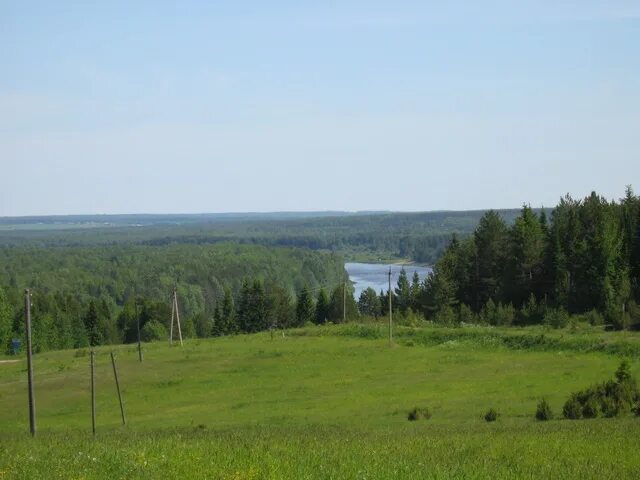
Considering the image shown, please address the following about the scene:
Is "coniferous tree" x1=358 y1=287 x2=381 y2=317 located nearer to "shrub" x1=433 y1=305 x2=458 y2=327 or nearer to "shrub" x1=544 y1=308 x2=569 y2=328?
"shrub" x1=433 y1=305 x2=458 y2=327

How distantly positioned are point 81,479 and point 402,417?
21350 mm

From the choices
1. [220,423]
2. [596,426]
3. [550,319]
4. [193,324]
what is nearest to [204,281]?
[193,324]

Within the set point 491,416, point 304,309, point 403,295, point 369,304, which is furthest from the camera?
point 369,304

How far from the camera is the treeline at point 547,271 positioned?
69.7 metres

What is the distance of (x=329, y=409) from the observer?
36406 mm

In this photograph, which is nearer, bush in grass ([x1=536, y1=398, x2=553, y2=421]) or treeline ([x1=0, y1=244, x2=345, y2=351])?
bush in grass ([x1=536, y1=398, x2=553, y2=421])

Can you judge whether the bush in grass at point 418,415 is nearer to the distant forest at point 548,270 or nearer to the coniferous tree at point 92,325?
the distant forest at point 548,270

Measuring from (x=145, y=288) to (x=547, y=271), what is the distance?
8475 cm

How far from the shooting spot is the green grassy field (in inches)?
572

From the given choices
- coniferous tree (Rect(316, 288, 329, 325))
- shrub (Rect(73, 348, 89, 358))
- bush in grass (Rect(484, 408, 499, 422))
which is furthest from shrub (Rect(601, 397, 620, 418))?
coniferous tree (Rect(316, 288, 329, 325))

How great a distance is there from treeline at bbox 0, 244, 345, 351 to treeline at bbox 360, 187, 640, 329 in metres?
26.1

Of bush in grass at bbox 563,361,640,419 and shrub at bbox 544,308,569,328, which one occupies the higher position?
bush in grass at bbox 563,361,640,419

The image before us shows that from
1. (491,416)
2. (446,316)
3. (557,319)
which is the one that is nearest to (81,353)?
(446,316)

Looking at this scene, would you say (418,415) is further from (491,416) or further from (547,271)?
(547,271)
